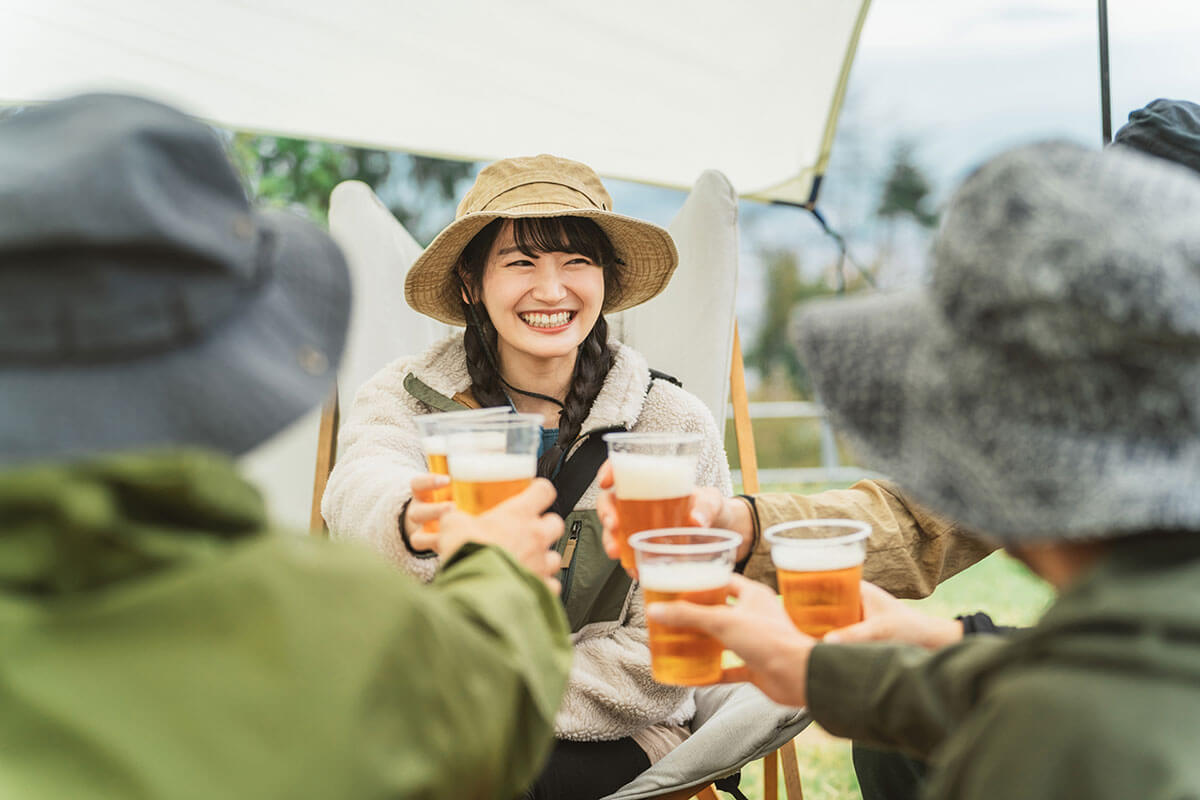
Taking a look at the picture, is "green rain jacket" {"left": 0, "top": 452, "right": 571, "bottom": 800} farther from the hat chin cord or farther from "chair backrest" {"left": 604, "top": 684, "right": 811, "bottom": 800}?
the hat chin cord

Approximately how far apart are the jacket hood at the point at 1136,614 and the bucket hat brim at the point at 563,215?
1543 mm

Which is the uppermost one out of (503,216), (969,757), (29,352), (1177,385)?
(503,216)

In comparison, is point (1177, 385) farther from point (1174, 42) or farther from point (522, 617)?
point (1174, 42)

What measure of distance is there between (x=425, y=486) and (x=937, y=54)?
13.5 m

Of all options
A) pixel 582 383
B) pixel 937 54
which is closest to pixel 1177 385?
pixel 582 383

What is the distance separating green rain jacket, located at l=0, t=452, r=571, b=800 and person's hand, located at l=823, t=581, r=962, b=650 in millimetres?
651

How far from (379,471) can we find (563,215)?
73cm

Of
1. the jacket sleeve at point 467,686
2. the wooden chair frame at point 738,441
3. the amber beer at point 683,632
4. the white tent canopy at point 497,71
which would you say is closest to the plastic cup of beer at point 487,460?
the amber beer at point 683,632

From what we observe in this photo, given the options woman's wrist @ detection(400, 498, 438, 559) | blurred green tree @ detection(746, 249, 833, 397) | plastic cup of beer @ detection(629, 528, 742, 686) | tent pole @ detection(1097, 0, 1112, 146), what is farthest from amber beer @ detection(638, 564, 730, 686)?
blurred green tree @ detection(746, 249, 833, 397)

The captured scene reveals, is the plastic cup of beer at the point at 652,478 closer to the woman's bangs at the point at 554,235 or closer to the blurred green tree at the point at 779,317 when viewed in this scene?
the woman's bangs at the point at 554,235

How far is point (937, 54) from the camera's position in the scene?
13.3m

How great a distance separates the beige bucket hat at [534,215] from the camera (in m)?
2.19

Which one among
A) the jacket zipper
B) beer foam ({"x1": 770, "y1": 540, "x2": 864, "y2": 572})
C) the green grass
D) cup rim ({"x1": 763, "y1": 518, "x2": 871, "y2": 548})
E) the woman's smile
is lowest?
the green grass

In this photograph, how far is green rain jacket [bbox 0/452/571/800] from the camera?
0.70m
